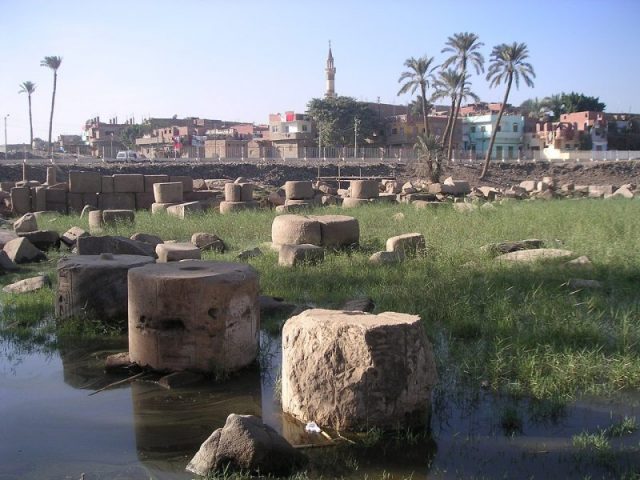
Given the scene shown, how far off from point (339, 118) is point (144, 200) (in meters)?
44.4

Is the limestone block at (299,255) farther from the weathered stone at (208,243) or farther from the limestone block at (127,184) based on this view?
the limestone block at (127,184)

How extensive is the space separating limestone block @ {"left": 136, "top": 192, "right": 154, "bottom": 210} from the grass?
6.49 metres

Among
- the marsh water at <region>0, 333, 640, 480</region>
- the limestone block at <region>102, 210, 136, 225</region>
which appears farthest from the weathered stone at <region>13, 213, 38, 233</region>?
the marsh water at <region>0, 333, 640, 480</region>

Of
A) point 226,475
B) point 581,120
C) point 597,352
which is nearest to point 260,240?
point 597,352

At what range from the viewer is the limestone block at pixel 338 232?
463 inches

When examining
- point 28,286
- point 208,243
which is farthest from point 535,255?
point 28,286

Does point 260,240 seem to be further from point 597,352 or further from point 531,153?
point 531,153

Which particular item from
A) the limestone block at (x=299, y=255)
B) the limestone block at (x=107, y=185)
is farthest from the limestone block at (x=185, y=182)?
the limestone block at (x=299, y=255)

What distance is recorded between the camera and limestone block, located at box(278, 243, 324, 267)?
33.9 ft

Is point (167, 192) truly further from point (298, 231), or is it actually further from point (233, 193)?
point (298, 231)

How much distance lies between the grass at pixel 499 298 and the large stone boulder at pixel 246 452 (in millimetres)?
1743

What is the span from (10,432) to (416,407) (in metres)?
2.74

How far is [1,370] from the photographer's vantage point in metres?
5.85

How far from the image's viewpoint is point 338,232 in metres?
11.9
